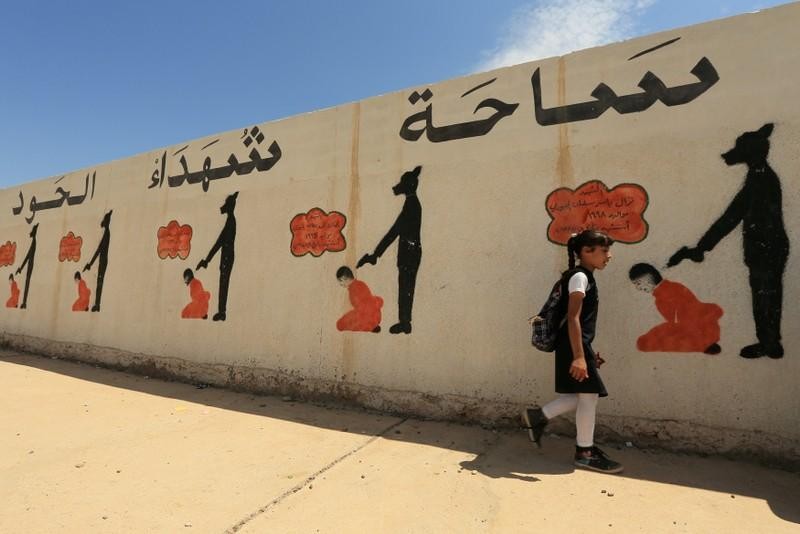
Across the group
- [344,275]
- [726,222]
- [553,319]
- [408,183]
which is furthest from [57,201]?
[726,222]

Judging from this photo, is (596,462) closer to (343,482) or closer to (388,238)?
(343,482)

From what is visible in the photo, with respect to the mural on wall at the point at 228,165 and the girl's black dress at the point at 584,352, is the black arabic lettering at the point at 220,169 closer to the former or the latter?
the mural on wall at the point at 228,165

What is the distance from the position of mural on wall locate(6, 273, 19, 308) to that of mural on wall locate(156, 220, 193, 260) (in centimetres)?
380

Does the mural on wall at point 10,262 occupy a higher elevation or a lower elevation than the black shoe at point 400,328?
higher

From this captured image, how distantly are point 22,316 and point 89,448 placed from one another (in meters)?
5.68

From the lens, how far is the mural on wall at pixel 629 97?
2.73 meters

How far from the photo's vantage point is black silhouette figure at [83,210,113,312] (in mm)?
5781

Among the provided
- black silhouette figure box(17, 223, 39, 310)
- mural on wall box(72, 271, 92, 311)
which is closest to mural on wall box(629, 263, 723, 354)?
mural on wall box(72, 271, 92, 311)

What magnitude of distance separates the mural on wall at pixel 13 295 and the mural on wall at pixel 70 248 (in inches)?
54.7

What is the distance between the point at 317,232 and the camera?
13.1 ft

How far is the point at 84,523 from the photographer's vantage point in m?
1.86

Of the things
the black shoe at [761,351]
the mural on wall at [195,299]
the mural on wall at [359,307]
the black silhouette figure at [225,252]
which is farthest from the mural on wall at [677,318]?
the mural on wall at [195,299]

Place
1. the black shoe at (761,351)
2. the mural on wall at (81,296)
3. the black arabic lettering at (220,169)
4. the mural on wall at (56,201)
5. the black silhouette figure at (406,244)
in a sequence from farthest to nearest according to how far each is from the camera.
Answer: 1. the mural on wall at (56,201)
2. the mural on wall at (81,296)
3. the black arabic lettering at (220,169)
4. the black silhouette figure at (406,244)
5. the black shoe at (761,351)

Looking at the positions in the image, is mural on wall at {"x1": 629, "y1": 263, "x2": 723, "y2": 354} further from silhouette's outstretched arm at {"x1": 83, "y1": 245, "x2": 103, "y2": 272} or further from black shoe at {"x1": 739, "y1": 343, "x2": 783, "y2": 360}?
silhouette's outstretched arm at {"x1": 83, "y1": 245, "x2": 103, "y2": 272}
